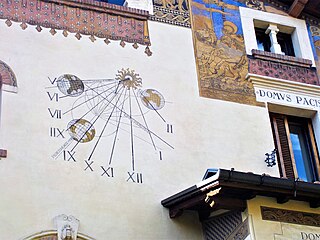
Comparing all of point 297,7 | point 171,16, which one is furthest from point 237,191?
point 297,7

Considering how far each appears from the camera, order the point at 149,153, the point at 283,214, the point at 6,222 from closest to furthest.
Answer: the point at 6,222 < the point at 283,214 < the point at 149,153

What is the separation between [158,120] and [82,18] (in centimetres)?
215

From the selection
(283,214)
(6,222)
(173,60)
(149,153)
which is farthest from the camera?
(173,60)

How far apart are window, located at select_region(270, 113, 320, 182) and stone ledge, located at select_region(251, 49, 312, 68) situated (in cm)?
106

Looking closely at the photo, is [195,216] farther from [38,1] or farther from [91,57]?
[38,1]

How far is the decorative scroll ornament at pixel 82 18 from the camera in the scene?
11766 millimetres

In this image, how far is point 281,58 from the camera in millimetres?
13664

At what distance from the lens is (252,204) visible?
10281 mm

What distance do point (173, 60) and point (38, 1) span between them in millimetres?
2458

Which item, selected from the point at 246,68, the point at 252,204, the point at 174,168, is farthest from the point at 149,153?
the point at 246,68

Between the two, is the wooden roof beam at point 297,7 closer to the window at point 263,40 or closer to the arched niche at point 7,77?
the window at point 263,40

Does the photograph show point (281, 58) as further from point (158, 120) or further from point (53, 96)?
point (53, 96)

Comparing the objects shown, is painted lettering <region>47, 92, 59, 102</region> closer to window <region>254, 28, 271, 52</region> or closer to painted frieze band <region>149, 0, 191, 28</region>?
painted frieze band <region>149, 0, 191, 28</region>

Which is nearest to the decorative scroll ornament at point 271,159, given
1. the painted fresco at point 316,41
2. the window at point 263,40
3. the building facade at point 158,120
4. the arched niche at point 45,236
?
the building facade at point 158,120
